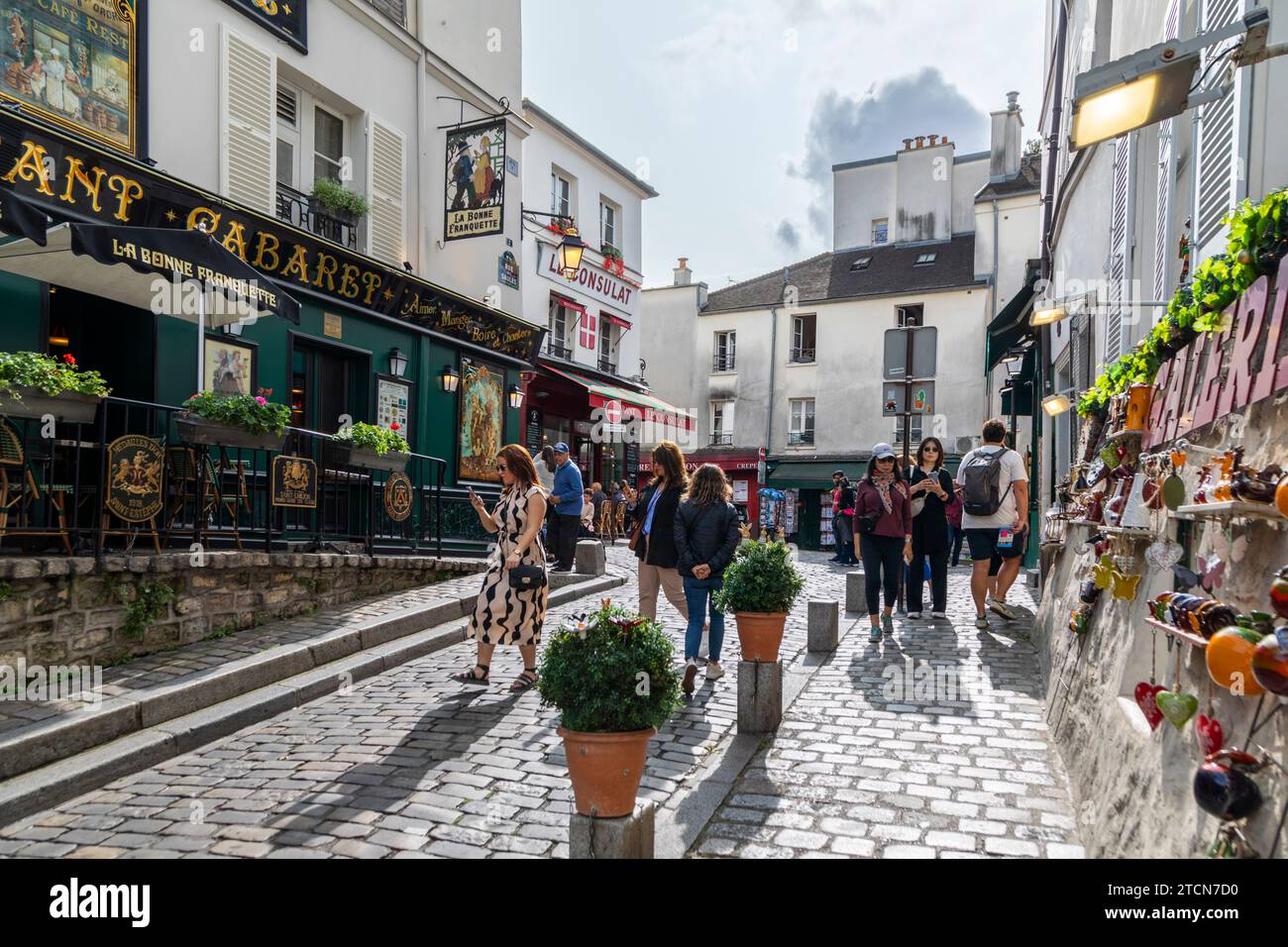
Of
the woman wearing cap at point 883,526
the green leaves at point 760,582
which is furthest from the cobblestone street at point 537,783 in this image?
the woman wearing cap at point 883,526

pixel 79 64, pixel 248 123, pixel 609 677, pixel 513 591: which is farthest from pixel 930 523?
pixel 79 64

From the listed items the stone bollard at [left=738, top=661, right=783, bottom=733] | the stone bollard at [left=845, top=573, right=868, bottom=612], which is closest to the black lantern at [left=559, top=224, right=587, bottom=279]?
the stone bollard at [left=845, top=573, right=868, bottom=612]

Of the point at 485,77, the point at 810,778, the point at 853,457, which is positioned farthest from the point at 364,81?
the point at 853,457

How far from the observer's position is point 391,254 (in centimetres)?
1294

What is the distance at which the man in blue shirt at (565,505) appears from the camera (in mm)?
10562

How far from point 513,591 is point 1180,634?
449cm

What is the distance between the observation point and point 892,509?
7711 millimetres

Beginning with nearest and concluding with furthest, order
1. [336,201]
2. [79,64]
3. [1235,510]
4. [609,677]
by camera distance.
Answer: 1. [1235,510]
2. [609,677]
3. [79,64]
4. [336,201]

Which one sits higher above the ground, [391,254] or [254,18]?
[254,18]

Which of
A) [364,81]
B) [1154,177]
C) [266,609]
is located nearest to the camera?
[1154,177]

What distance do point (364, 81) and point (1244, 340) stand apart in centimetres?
1248

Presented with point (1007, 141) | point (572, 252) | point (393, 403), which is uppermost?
point (1007, 141)

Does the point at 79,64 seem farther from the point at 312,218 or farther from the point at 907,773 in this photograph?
the point at 907,773
